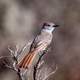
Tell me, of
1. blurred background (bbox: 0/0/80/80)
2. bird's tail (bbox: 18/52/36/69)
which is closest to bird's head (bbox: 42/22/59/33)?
bird's tail (bbox: 18/52/36/69)

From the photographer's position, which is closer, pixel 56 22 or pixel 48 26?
pixel 48 26

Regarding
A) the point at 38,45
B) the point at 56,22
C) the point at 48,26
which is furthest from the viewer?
the point at 56,22

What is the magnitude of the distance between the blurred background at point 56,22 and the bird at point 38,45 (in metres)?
6.98

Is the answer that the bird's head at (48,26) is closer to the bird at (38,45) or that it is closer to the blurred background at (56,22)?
the bird at (38,45)

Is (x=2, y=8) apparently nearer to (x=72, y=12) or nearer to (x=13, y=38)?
(x=13, y=38)

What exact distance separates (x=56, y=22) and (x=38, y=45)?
877cm

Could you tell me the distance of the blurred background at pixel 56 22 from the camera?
41.8 feet

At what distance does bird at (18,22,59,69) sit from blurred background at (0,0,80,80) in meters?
6.98

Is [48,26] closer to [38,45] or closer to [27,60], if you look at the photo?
[38,45]

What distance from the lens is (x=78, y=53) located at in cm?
1345

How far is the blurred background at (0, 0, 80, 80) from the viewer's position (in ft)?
41.8

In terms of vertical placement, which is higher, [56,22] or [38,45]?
[38,45]

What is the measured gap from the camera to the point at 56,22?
13.6 metres

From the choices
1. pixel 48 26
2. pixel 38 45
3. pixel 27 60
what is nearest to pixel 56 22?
pixel 48 26
